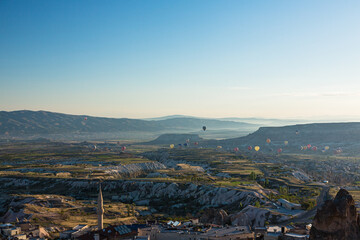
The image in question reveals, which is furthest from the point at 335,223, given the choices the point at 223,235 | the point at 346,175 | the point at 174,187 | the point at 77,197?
the point at 346,175

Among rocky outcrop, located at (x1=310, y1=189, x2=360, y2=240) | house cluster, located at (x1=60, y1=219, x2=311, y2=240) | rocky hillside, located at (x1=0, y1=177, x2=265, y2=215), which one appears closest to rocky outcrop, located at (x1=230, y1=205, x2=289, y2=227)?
house cluster, located at (x1=60, y1=219, x2=311, y2=240)

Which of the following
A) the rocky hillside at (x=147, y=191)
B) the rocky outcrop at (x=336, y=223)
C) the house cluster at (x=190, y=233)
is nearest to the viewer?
the rocky outcrop at (x=336, y=223)

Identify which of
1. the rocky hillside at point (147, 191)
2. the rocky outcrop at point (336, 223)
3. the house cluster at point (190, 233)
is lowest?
the rocky hillside at point (147, 191)

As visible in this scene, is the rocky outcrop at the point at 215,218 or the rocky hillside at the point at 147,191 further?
the rocky hillside at the point at 147,191

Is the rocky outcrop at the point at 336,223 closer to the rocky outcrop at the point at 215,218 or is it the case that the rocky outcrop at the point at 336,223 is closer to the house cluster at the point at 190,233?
the house cluster at the point at 190,233

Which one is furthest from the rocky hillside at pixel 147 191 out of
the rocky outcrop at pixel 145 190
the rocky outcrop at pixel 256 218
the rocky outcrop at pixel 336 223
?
the rocky outcrop at pixel 336 223

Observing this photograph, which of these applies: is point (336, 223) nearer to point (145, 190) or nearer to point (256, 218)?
point (256, 218)

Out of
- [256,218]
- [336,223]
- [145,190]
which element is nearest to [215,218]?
[256,218]

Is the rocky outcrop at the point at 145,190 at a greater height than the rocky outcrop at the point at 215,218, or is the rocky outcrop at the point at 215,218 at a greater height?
the rocky outcrop at the point at 215,218

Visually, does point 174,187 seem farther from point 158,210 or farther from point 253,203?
point 253,203

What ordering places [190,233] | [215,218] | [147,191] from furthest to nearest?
[147,191]
[215,218]
[190,233]
